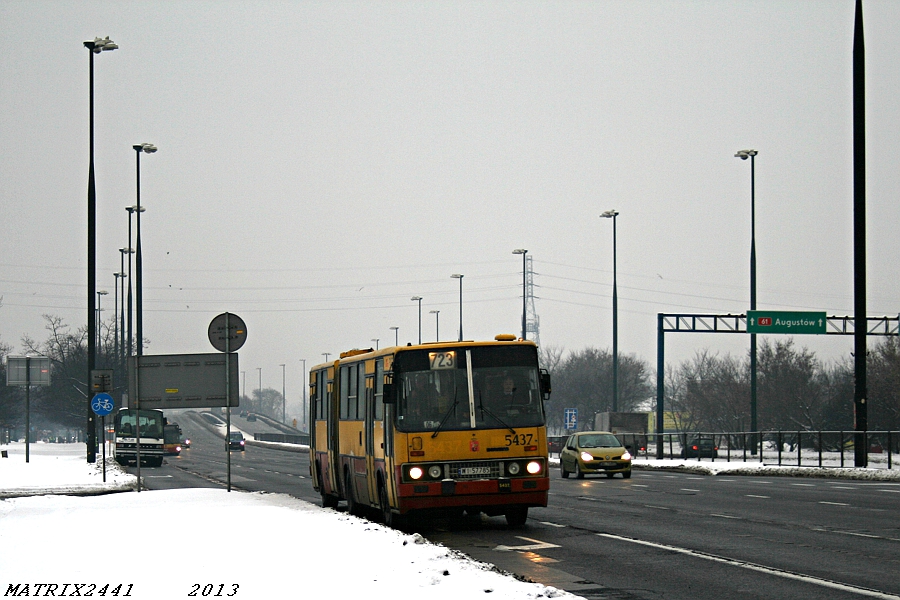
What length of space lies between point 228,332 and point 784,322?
129 ft

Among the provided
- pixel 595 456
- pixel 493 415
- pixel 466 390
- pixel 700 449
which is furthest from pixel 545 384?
pixel 700 449

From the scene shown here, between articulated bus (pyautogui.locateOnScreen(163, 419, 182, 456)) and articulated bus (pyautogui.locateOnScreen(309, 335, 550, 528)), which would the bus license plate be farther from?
articulated bus (pyautogui.locateOnScreen(163, 419, 182, 456))

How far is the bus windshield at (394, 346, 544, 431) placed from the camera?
56.1ft

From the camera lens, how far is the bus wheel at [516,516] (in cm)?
1828

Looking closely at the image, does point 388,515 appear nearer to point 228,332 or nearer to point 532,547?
point 532,547

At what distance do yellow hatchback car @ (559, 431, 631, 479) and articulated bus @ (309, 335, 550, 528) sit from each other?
17797 millimetres

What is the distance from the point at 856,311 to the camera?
34219 mm

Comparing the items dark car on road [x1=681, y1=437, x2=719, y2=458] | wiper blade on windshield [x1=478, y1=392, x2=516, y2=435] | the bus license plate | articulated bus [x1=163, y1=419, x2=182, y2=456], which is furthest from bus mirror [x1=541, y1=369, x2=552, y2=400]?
articulated bus [x1=163, y1=419, x2=182, y2=456]

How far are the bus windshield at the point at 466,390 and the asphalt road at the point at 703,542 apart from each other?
1.63 m

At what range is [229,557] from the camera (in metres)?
12.4

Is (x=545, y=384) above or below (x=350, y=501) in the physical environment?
above

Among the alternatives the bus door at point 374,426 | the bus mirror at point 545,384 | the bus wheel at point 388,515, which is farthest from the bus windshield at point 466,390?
the bus wheel at point 388,515

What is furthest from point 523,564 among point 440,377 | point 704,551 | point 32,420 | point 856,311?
point 32,420

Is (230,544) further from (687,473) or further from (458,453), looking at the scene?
(687,473)
